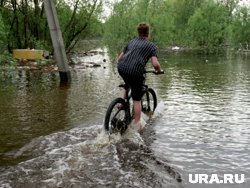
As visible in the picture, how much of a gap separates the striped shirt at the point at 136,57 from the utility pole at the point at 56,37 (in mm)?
8881

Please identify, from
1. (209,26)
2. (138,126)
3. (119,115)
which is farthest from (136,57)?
(209,26)

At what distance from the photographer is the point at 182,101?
11789 millimetres

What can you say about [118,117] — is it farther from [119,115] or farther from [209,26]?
[209,26]

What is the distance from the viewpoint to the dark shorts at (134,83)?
7.42 metres

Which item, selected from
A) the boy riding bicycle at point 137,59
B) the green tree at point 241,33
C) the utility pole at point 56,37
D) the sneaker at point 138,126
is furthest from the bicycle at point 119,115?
the green tree at point 241,33

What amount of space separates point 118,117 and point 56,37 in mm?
9376

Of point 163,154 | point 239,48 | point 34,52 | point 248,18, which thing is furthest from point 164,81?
point 248,18

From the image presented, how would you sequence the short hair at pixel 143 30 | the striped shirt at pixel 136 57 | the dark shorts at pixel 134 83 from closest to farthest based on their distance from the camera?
the striped shirt at pixel 136 57 → the dark shorts at pixel 134 83 → the short hair at pixel 143 30

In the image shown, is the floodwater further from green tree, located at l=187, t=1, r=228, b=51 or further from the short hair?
green tree, located at l=187, t=1, r=228, b=51

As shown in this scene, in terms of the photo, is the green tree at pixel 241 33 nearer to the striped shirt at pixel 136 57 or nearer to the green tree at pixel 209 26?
the green tree at pixel 209 26

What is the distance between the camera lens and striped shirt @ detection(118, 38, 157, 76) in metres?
7.31

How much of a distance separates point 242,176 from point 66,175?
2633mm

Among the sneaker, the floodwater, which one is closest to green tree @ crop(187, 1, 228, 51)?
the floodwater

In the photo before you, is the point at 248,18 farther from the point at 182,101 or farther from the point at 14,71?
the point at 182,101
